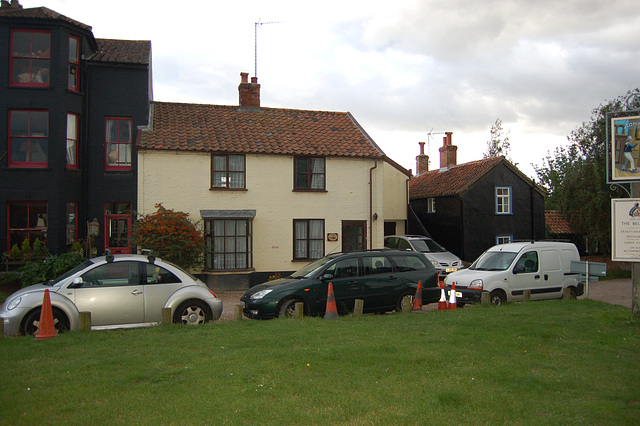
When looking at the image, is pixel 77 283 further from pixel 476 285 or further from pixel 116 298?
pixel 476 285

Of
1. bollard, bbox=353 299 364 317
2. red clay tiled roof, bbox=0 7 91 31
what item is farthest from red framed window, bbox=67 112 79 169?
bollard, bbox=353 299 364 317

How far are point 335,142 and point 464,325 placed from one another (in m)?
12.8

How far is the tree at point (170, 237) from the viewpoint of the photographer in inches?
683

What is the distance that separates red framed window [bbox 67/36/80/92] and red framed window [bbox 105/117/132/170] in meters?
1.61

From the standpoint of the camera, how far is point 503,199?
27422 millimetres

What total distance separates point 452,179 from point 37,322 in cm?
2306

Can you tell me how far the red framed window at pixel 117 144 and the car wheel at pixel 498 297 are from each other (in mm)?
13430

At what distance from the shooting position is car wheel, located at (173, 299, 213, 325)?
1071 centimetres

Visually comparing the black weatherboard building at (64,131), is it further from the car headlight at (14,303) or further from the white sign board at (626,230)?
the white sign board at (626,230)

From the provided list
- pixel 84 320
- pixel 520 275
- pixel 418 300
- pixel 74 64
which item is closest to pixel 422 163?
pixel 520 275

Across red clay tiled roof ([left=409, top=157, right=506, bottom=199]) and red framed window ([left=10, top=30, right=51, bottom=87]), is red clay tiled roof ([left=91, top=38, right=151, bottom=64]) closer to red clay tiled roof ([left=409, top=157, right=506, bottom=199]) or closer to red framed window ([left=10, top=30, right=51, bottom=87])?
red framed window ([left=10, top=30, right=51, bottom=87])

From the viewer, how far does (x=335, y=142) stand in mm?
21672

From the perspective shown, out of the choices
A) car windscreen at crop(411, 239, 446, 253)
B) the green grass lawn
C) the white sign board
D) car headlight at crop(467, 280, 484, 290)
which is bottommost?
the green grass lawn

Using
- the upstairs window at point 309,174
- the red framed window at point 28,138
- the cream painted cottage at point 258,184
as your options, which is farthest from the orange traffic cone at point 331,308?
the red framed window at point 28,138
